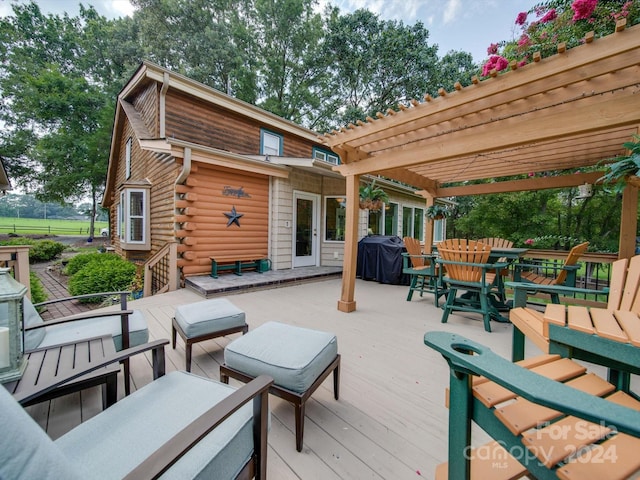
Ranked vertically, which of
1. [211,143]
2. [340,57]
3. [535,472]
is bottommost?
[535,472]

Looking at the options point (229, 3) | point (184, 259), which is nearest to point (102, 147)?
point (229, 3)

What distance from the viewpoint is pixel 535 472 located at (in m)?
0.80

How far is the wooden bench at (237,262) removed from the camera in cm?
555

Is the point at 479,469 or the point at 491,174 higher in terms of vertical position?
the point at 491,174

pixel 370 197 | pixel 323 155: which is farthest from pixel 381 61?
pixel 370 197

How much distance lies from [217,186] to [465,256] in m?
4.77

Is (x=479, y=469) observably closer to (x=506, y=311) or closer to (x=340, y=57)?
(x=506, y=311)

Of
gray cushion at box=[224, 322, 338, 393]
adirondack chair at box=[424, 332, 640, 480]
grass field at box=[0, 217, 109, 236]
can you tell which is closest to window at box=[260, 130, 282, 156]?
gray cushion at box=[224, 322, 338, 393]

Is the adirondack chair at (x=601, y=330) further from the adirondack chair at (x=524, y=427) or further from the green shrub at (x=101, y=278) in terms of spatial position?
the green shrub at (x=101, y=278)

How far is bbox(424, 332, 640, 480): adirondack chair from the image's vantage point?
667mm

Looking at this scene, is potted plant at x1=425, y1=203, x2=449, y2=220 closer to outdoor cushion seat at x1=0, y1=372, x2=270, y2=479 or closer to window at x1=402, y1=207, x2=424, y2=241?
window at x1=402, y1=207, x2=424, y2=241

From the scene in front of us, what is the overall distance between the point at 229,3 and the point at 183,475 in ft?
58.8

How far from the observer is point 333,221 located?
24.3 ft

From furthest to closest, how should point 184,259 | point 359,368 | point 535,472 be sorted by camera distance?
point 184,259 < point 359,368 < point 535,472
